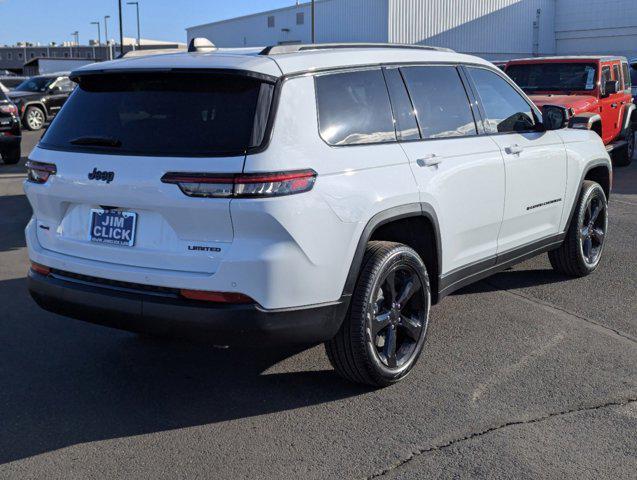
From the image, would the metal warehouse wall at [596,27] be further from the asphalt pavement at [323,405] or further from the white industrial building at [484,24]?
the asphalt pavement at [323,405]

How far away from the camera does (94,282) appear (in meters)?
3.98

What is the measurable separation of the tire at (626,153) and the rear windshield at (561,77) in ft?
7.50

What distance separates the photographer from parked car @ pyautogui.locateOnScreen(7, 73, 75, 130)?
79.9ft

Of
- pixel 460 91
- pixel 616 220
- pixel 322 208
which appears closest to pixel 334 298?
pixel 322 208

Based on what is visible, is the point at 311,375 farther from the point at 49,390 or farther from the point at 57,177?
the point at 57,177

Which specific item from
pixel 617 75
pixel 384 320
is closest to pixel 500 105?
pixel 384 320

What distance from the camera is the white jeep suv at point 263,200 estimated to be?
362 centimetres

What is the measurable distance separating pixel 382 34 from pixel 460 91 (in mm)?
40770

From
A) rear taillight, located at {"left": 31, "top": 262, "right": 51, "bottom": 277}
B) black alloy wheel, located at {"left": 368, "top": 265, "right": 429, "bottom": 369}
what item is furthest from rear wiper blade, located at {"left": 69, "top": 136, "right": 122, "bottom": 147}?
black alloy wheel, located at {"left": 368, "top": 265, "right": 429, "bottom": 369}

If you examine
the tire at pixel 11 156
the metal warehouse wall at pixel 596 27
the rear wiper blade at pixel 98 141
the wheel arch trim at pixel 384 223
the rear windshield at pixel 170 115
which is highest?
the metal warehouse wall at pixel 596 27

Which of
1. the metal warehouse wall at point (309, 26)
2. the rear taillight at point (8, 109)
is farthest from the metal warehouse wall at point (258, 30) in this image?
the rear taillight at point (8, 109)

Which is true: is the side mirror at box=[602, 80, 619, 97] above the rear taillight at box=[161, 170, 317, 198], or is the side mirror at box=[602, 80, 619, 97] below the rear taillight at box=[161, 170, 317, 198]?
above

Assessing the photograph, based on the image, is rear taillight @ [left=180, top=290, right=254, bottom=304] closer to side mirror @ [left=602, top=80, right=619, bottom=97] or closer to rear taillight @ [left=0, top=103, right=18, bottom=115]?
side mirror @ [left=602, top=80, right=619, bottom=97]

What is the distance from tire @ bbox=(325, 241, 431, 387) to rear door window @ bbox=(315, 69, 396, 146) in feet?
1.95
